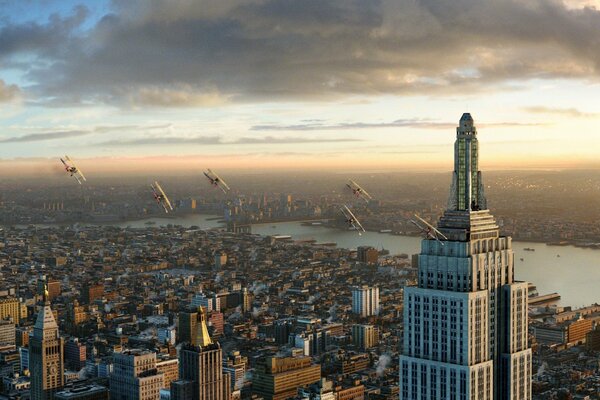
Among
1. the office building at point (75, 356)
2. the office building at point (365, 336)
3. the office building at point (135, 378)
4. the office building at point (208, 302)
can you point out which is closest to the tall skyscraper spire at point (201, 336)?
the office building at point (135, 378)

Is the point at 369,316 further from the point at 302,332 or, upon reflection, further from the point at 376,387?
the point at 376,387

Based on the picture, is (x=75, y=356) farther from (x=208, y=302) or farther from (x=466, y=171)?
(x=466, y=171)

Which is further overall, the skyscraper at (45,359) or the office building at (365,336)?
the office building at (365,336)

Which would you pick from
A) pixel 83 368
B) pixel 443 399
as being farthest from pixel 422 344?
pixel 83 368

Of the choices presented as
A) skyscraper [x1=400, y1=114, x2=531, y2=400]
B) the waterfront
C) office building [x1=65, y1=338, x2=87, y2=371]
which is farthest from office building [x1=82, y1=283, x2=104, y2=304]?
skyscraper [x1=400, y1=114, x2=531, y2=400]

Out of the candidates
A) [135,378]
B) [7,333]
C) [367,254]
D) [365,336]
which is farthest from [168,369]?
[367,254]

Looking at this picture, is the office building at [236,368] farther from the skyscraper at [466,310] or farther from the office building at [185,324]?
the skyscraper at [466,310]

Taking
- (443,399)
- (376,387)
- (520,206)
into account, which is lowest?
(376,387)
